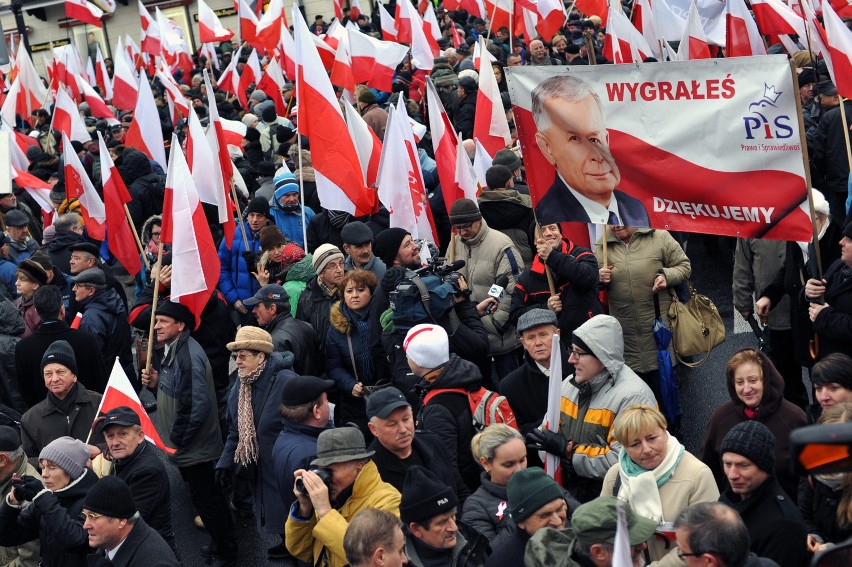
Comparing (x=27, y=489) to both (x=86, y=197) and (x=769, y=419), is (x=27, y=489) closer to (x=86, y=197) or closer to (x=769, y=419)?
(x=769, y=419)

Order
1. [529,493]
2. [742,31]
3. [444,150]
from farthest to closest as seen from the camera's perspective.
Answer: [742,31] < [444,150] < [529,493]

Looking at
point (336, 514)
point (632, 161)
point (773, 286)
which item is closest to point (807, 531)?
point (336, 514)

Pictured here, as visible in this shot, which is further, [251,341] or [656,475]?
[251,341]

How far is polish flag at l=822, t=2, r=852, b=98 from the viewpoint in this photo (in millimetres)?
9289

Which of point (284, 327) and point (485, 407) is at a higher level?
point (485, 407)

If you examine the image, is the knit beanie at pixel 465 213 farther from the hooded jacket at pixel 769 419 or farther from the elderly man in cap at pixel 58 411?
the hooded jacket at pixel 769 419

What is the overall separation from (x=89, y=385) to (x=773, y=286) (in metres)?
4.87

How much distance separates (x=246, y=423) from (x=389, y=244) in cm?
199

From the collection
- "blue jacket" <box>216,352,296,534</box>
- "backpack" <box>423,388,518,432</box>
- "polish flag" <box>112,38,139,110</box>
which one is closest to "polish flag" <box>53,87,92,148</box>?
"polish flag" <box>112,38,139,110</box>

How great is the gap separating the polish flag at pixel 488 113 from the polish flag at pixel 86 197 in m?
3.96

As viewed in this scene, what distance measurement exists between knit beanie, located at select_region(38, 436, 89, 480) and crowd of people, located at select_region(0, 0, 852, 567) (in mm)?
14

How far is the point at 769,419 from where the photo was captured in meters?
5.50

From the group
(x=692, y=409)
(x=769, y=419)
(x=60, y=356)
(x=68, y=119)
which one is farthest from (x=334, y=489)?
(x=68, y=119)

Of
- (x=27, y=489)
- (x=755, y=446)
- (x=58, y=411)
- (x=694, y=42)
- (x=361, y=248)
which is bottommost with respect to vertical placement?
(x=58, y=411)
